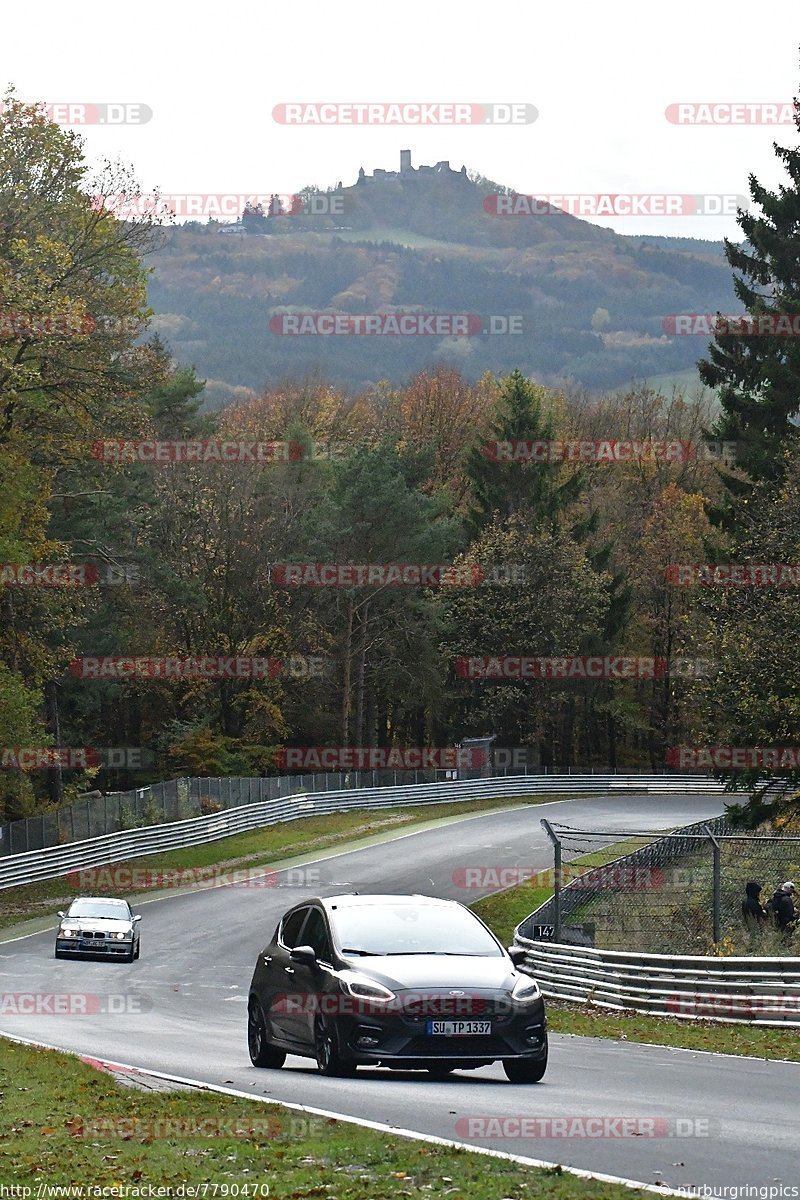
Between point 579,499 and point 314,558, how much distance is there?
67.9ft

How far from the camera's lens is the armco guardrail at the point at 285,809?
46.8 metres

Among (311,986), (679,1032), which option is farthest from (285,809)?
(311,986)

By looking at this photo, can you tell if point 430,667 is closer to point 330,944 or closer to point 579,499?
point 579,499

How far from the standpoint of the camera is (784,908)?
77.9ft

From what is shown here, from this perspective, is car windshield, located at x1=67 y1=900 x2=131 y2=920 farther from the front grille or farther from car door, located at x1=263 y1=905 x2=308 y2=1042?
Result: the front grille

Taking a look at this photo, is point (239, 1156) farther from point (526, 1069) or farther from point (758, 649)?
point (758, 649)

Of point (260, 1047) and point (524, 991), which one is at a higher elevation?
point (524, 991)

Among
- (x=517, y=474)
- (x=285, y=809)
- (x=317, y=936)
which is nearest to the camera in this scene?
(x=317, y=936)

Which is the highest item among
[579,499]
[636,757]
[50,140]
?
[50,140]

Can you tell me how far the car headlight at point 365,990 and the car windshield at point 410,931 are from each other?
472mm

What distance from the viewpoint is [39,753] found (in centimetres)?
4316

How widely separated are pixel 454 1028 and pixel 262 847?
140ft

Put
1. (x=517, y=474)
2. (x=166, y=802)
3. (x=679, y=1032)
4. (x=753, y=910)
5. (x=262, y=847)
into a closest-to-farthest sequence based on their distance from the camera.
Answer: (x=679, y=1032) < (x=753, y=910) < (x=262, y=847) < (x=166, y=802) < (x=517, y=474)

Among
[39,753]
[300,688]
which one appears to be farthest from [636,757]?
[39,753]
